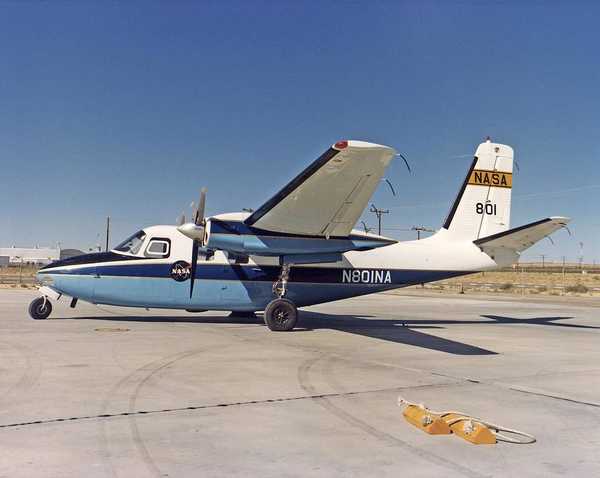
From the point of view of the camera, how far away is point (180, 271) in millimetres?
17453

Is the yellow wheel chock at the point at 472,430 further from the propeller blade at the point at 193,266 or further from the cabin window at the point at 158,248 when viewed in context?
the cabin window at the point at 158,248

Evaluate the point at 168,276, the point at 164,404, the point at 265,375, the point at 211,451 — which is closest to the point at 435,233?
the point at 168,276

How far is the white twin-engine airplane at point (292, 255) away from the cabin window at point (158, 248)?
→ 0.03 m

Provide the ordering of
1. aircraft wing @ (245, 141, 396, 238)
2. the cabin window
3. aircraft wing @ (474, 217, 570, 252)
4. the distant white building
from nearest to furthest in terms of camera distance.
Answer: aircraft wing @ (245, 141, 396, 238), aircraft wing @ (474, 217, 570, 252), the cabin window, the distant white building

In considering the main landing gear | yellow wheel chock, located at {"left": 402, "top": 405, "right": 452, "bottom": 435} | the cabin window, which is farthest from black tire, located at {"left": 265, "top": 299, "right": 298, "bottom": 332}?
yellow wheel chock, located at {"left": 402, "top": 405, "right": 452, "bottom": 435}

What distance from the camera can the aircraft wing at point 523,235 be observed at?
16.0m

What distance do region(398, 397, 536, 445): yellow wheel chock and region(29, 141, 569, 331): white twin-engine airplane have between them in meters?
7.90

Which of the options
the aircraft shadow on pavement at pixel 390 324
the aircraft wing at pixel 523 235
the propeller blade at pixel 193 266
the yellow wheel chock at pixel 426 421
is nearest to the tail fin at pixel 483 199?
the aircraft wing at pixel 523 235

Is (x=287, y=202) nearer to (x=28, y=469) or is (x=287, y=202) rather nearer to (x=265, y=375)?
(x=265, y=375)

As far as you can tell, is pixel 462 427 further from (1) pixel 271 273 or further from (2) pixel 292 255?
(1) pixel 271 273

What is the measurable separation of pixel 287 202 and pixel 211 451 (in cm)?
946

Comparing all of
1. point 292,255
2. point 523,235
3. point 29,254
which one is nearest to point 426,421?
point 292,255

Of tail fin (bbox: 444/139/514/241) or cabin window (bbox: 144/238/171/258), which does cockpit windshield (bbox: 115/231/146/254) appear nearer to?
cabin window (bbox: 144/238/171/258)

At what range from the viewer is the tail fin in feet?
65.2
